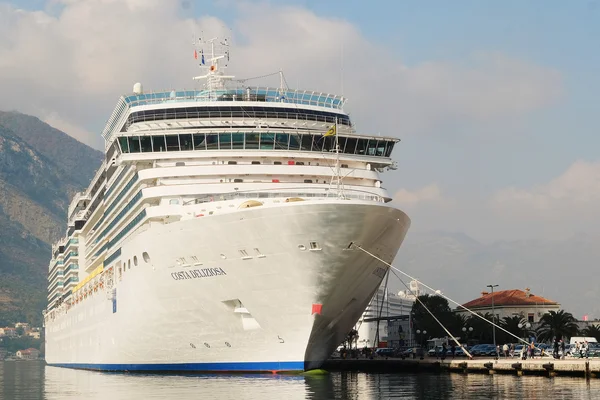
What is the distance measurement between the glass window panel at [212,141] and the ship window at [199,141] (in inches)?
6.9

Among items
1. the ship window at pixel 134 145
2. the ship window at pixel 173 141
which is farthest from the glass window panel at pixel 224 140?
the ship window at pixel 134 145

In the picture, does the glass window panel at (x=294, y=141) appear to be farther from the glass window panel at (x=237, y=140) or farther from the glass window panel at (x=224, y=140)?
the glass window panel at (x=224, y=140)

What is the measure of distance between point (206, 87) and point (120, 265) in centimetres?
1117

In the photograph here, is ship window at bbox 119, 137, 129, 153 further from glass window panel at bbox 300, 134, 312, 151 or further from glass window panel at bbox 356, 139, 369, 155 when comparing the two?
glass window panel at bbox 356, 139, 369, 155

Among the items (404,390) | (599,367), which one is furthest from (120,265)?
(599,367)

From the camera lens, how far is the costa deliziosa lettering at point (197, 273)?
117 ft

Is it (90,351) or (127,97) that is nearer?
(127,97)

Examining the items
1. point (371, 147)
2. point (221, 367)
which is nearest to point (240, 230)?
point (221, 367)

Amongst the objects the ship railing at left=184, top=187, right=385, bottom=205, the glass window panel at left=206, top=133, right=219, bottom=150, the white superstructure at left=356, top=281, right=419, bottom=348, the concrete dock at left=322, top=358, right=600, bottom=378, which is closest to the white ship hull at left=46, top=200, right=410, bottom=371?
the ship railing at left=184, top=187, right=385, bottom=205

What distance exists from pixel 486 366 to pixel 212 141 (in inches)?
704

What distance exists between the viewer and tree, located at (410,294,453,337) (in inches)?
3423

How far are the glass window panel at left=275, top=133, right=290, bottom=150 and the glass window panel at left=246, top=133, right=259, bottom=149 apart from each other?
89 centimetres

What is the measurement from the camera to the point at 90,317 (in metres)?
52.7

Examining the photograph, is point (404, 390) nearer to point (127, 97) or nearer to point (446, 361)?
point (446, 361)
